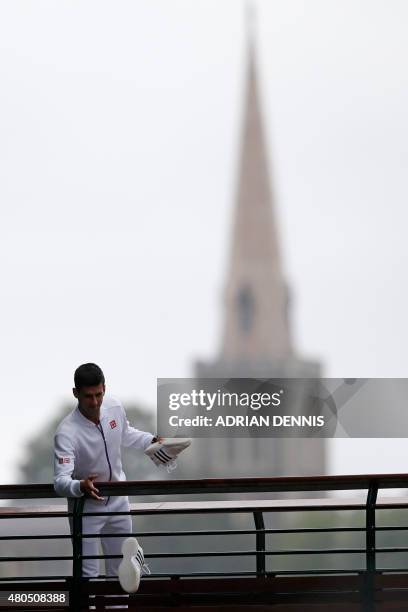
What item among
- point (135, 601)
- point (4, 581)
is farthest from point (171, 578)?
point (4, 581)

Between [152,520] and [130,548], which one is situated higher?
[152,520]

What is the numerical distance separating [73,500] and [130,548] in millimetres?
497

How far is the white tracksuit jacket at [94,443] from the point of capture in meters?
6.51

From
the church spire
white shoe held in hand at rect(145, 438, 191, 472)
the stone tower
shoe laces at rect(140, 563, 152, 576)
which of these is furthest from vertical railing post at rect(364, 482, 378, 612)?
the church spire

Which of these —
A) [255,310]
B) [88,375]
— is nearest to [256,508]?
[88,375]

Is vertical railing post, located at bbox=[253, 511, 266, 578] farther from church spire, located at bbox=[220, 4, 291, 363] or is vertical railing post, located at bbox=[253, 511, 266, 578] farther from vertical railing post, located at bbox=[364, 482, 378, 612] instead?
church spire, located at bbox=[220, 4, 291, 363]

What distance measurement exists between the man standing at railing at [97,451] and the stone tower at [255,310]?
88573 millimetres

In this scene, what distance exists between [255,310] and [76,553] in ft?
301

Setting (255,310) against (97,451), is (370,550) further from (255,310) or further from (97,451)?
(255,310)

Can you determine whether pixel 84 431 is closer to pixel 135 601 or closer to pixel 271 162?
pixel 135 601

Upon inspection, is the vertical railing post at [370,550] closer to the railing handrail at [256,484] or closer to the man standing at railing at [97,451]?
Answer: the railing handrail at [256,484]

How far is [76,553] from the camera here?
21.1 feet

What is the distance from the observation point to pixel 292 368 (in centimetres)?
9438

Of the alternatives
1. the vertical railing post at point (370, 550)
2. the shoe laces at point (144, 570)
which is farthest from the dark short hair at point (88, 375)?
the vertical railing post at point (370, 550)
